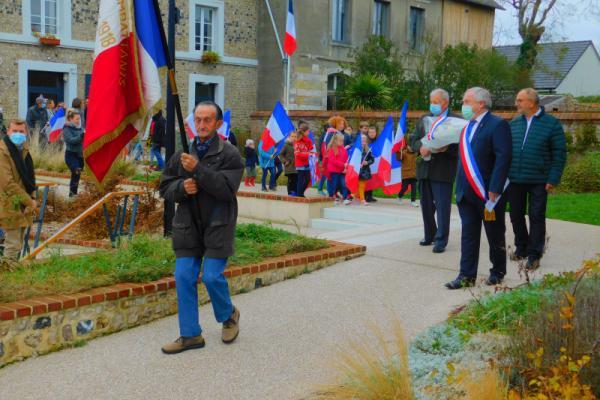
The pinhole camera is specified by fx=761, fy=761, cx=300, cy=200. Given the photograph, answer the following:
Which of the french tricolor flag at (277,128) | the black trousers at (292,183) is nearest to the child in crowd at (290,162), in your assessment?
Answer: the black trousers at (292,183)

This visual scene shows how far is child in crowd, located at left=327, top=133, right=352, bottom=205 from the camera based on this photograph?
50.8 feet

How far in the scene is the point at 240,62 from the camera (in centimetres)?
3066

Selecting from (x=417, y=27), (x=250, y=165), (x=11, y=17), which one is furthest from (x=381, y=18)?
(x=250, y=165)

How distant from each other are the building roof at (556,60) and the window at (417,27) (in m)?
11.6

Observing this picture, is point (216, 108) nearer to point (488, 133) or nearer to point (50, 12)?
point (488, 133)

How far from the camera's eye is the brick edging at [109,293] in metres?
5.64

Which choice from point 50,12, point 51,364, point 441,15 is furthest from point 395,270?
point 441,15

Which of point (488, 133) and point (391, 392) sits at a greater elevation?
point (488, 133)

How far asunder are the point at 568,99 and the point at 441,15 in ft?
26.4

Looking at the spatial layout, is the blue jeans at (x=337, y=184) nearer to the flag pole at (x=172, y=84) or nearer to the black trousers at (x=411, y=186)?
the black trousers at (x=411, y=186)

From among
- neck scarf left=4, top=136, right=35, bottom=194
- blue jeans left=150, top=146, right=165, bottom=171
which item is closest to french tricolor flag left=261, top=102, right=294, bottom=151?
blue jeans left=150, top=146, right=165, bottom=171

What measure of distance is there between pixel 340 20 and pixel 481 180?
88.1 ft

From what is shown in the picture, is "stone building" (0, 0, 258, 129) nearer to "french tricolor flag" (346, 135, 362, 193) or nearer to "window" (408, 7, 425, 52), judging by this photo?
"window" (408, 7, 425, 52)

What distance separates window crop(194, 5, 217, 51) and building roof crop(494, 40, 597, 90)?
77.4 ft
